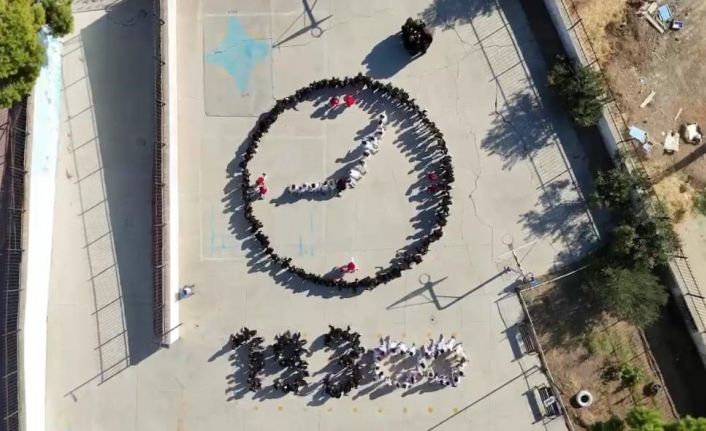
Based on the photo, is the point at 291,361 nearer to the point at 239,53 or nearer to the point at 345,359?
the point at 345,359

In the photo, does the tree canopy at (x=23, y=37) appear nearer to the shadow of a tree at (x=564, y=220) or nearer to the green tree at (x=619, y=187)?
the shadow of a tree at (x=564, y=220)

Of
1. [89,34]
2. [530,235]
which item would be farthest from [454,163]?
[89,34]

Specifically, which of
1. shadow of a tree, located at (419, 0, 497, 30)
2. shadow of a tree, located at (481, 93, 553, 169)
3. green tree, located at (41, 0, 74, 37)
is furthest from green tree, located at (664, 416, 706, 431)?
green tree, located at (41, 0, 74, 37)

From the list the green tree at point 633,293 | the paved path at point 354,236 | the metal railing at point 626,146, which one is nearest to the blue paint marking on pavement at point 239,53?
the paved path at point 354,236

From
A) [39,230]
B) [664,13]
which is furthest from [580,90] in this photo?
[39,230]

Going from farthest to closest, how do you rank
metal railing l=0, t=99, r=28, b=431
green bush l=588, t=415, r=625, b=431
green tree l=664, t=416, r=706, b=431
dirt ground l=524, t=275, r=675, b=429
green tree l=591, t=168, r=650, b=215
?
dirt ground l=524, t=275, r=675, b=429 < metal railing l=0, t=99, r=28, b=431 < green tree l=591, t=168, r=650, b=215 < green bush l=588, t=415, r=625, b=431 < green tree l=664, t=416, r=706, b=431

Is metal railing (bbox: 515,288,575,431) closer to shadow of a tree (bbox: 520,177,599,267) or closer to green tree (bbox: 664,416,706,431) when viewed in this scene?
shadow of a tree (bbox: 520,177,599,267)
